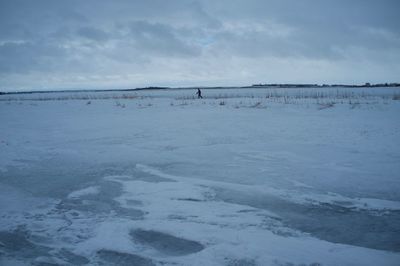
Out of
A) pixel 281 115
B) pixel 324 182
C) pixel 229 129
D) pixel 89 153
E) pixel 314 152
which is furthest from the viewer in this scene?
pixel 281 115

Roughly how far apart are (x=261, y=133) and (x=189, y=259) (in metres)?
7.04

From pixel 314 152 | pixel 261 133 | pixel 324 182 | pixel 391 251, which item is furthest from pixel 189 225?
pixel 261 133

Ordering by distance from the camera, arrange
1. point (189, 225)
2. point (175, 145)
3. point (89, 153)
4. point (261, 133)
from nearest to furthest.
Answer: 1. point (189, 225)
2. point (89, 153)
3. point (175, 145)
4. point (261, 133)

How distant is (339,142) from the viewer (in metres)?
8.07

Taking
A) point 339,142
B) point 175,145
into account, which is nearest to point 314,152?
point 339,142

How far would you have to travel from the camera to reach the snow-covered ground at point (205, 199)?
3.12m

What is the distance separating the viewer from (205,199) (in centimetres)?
449

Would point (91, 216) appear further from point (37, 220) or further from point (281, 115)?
point (281, 115)

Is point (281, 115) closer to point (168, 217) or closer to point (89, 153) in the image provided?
point (89, 153)

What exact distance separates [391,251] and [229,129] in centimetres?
758

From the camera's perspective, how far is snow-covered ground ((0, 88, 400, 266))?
3.12m

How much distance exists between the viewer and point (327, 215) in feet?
13.0

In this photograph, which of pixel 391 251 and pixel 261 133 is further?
pixel 261 133

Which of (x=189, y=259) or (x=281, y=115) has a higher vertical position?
(x=281, y=115)
